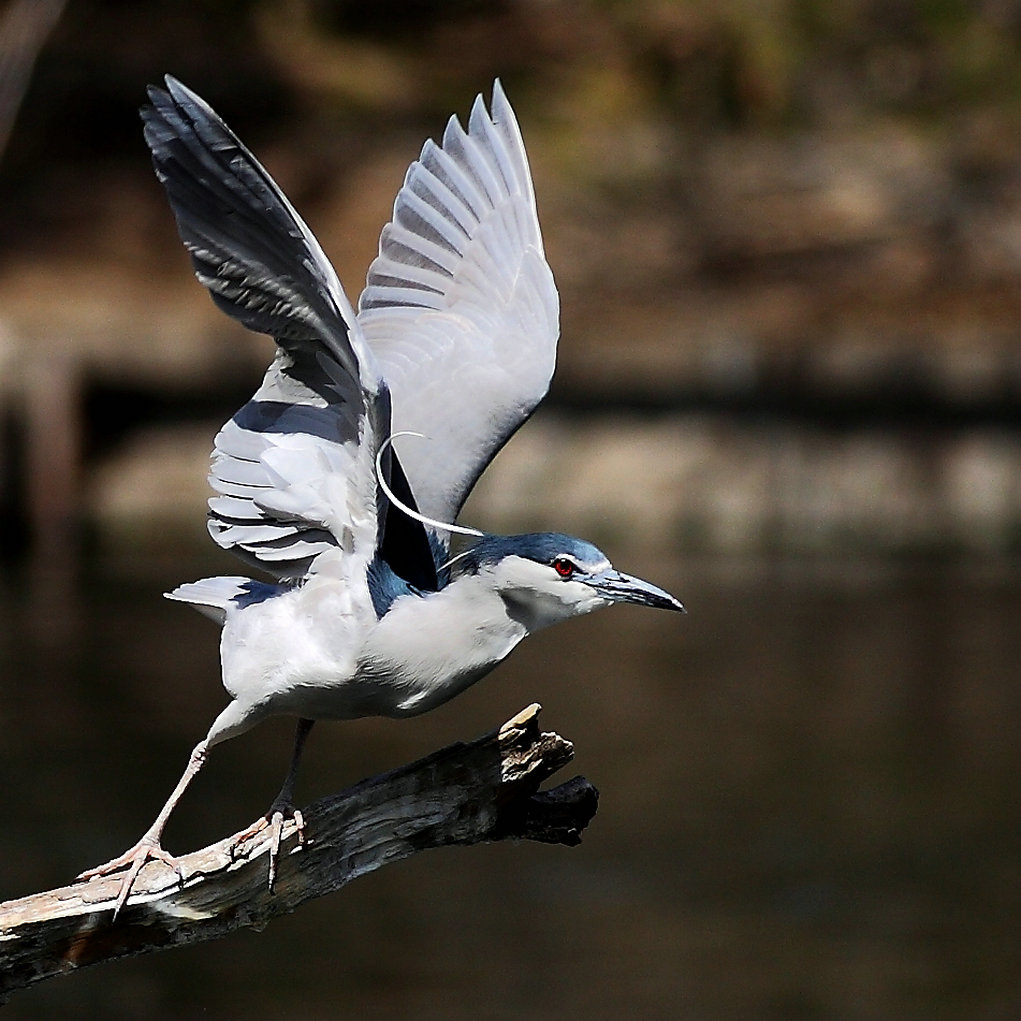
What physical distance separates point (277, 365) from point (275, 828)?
31.0 inches

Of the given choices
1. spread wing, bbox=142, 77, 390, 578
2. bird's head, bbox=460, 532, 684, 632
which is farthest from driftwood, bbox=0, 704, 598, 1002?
spread wing, bbox=142, 77, 390, 578

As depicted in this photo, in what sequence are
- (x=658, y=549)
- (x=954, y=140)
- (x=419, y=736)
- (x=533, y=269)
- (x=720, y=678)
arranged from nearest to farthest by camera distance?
(x=533, y=269) < (x=419, y=736) < (x=720, y=678) < (x=658, y=549) < (x=954, y=140)

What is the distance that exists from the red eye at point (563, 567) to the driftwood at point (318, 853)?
256 millimetres

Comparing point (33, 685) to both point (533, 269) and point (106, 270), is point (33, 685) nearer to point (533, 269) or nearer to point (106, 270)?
point (106, 270)

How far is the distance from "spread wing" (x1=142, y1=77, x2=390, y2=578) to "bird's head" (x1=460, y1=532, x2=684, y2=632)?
249 millimetres

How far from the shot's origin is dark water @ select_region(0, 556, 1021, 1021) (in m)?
6.81

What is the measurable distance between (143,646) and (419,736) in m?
2.25

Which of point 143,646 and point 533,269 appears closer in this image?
point 533,269

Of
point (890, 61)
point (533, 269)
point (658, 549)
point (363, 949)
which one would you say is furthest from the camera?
point (890, 61)

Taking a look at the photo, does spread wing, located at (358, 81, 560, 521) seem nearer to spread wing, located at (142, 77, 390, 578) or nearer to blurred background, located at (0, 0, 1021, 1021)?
spread wing, located at (142, 77, 390, 578)

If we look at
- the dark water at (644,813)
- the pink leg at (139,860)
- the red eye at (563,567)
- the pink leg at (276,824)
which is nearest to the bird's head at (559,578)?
the red eye at (563,567)

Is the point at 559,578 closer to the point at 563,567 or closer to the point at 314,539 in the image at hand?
the point at 563,567

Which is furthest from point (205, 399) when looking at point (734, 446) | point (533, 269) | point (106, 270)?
point (533, 269)

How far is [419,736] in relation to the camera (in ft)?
30.1
